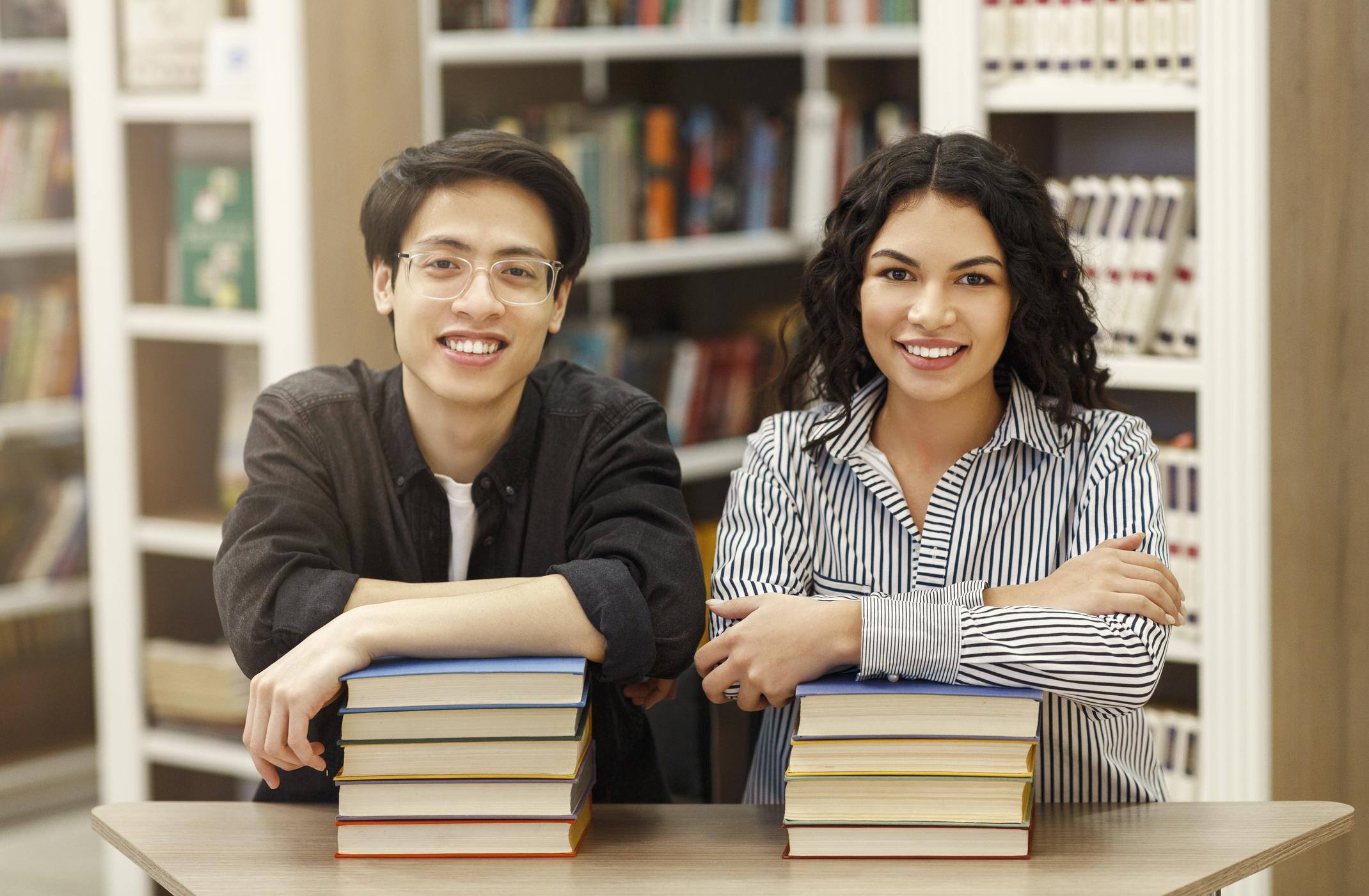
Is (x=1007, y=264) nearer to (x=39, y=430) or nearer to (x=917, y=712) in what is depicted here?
(x=917, y=712)

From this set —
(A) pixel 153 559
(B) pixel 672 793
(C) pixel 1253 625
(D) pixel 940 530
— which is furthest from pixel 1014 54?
(A) pixel 153 559

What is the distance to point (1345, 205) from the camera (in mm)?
2289

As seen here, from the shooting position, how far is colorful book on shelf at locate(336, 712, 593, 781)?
1.36m

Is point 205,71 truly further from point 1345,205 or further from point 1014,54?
point 1345,205

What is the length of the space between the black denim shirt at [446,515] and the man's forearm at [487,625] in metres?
0.07

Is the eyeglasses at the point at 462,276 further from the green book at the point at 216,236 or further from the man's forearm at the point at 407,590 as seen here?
the green book at the point at 216,236

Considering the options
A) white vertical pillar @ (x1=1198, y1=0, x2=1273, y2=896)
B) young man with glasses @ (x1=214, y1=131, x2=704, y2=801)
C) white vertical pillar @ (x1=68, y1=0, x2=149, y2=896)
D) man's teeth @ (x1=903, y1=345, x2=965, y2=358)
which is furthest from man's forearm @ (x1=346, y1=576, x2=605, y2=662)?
white vertical pillar @ (x1=68, y1=0, x2=149, y2=896)

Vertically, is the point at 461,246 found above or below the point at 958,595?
above

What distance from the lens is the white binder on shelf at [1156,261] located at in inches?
94.2

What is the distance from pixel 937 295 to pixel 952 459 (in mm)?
218

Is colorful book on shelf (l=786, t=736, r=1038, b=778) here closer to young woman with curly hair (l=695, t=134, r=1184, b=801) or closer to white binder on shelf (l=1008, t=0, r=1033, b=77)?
young woman with curly hair (l=695, t=134, r=1184, b=801)

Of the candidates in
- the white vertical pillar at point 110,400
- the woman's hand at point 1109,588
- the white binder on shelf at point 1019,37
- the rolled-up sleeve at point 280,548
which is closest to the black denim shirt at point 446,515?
the rolled-up sleeve at point 280,548

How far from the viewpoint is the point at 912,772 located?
133cm

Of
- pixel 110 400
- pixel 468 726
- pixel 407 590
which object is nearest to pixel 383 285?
pixel 407 590
